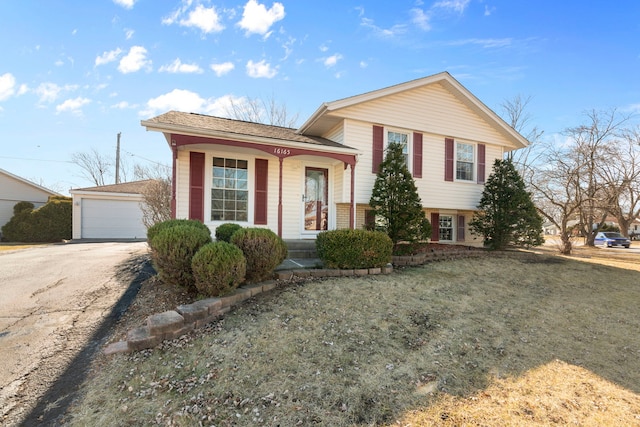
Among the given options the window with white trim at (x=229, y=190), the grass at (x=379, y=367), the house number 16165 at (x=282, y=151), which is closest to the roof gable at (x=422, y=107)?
the house number 16165 at (x=282, y=151)

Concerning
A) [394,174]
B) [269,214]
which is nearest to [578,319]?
[394,174]

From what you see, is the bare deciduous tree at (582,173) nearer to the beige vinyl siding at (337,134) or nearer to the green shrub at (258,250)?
the beige vinyl siding at (337,134)

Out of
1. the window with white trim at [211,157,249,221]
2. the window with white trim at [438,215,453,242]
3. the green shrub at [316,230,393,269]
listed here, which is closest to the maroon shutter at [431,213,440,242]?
the window with white trim at [438,215,453,242]

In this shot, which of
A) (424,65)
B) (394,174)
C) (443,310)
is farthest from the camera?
(424,65)

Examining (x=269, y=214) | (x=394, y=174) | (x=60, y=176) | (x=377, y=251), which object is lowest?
(x=377, y=251)

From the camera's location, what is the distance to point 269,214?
8.77 meters

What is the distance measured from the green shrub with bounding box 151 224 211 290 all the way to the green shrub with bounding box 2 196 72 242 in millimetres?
16777

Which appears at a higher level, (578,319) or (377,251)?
(377,251)

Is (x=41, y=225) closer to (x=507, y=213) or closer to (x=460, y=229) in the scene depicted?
(x=460, y=229)

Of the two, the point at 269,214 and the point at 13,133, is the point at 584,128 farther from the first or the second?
the point at 13,133

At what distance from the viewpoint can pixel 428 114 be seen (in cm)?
1005

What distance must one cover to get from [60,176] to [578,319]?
153ft

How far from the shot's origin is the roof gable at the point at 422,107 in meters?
8.83

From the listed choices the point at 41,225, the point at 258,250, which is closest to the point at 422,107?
the point at 258,250
